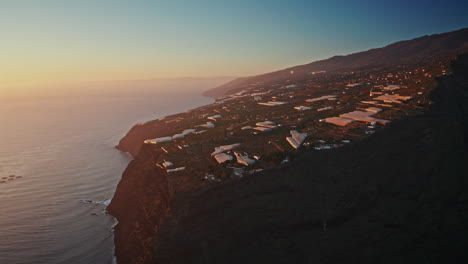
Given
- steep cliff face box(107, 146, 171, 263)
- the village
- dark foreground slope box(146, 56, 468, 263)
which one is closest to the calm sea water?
steep cliff face box(107, 146, 171, 263)

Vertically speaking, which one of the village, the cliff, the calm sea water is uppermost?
the village

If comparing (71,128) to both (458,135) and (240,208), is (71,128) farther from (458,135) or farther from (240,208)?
(458,135)

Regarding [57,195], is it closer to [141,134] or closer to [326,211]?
[141,134]

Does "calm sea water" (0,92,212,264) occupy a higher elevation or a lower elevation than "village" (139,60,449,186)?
lower

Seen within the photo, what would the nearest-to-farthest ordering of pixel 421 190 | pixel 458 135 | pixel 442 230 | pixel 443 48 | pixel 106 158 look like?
pixel 442 230 < pixel 421 190 < pixel 458 135 < pixel 106 158 < pixel 443 48

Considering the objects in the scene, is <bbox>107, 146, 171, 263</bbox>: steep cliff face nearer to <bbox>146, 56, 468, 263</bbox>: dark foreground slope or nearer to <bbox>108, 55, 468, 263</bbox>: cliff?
<bbox>108, 55, 468, 263</bbox>: cliff

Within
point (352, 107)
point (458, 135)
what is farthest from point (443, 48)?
point (458, 135)

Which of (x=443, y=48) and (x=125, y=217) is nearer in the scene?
(x=125, y=217)
